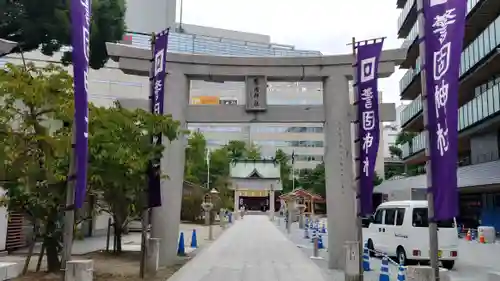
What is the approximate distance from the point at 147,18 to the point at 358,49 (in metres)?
70.3

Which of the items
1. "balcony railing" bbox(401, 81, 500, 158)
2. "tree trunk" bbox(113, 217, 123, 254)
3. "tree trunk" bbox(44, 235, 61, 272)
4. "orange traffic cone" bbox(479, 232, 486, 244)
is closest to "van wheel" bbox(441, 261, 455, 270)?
"balcony railing" bbox(401, 81, 500, 158)

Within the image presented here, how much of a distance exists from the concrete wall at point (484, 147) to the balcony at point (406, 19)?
1102 centimetres

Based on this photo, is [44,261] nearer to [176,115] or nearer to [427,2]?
[176,115]

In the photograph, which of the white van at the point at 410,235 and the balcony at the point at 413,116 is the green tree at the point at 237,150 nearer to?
the balcony at the point at 413,116

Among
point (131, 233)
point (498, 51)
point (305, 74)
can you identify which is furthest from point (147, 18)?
point (305, 74)

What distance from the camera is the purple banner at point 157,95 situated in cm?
1142

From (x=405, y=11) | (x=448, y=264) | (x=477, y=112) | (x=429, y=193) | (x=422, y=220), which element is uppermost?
(x=405, y=11)

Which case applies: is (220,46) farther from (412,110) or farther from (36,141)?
(36,141)

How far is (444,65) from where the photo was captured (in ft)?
20.7

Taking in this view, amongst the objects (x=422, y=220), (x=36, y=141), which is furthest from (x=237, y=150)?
(x=36, y=141)

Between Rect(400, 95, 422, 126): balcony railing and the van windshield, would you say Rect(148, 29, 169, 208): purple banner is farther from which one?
Rect(400, 95, 422, 126): balcony railing

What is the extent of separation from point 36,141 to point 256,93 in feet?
21.5

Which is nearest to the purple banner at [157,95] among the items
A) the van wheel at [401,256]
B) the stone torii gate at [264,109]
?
the stone torii gate at [264,109]

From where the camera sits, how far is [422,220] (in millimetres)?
14305
